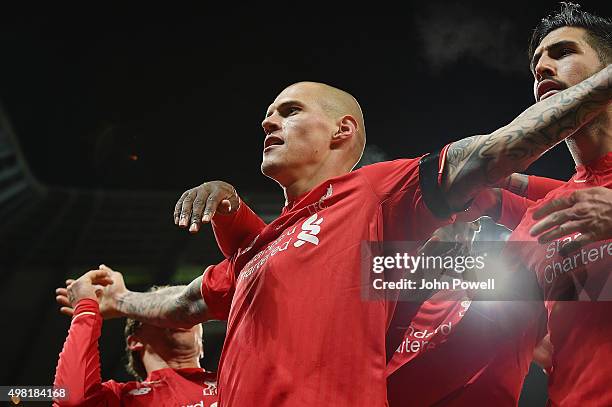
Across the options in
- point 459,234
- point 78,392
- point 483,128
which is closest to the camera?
point 459,234

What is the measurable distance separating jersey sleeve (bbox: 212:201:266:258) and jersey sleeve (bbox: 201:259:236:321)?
110 mm

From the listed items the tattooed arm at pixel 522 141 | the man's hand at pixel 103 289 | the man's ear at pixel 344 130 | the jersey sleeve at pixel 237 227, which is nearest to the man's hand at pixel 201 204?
the jersey sleeve at pixel 237 227

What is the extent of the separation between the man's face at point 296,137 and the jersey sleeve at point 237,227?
122 mm

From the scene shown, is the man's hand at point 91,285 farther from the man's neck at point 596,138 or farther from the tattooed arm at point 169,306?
the man's neck at point 596,138

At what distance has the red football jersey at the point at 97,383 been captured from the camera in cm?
232

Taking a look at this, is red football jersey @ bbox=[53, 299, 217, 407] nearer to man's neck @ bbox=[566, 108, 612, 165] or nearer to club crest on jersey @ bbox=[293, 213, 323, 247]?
club crest on jersey @ bbox=[293, 213, 323, 247]

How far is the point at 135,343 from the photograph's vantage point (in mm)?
2740

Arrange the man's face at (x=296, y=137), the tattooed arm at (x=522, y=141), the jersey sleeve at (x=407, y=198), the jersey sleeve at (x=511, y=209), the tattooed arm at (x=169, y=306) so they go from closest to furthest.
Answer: the tattooed arm at (x=522, y=141) → the jersey sleeve at (x=407, y=198) → the man's face at (x=296, y=137) → the jersey sleeve at (x=511, y=209) → the tattooed arm at (x=169, y=306)

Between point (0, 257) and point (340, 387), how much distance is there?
5.89 metres

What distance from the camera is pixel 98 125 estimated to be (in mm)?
5770

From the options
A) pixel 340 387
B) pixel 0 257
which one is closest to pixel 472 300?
pixel 340 387

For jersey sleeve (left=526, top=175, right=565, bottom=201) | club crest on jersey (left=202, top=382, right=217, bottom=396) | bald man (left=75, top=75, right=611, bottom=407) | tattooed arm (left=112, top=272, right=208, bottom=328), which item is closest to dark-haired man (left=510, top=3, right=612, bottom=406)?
jersey sleeve (left=526, top=175, right=565, bottom=201)

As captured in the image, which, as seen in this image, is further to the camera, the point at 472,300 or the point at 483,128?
the point at 483,128

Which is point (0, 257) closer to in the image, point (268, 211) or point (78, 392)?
point (268, 211)
